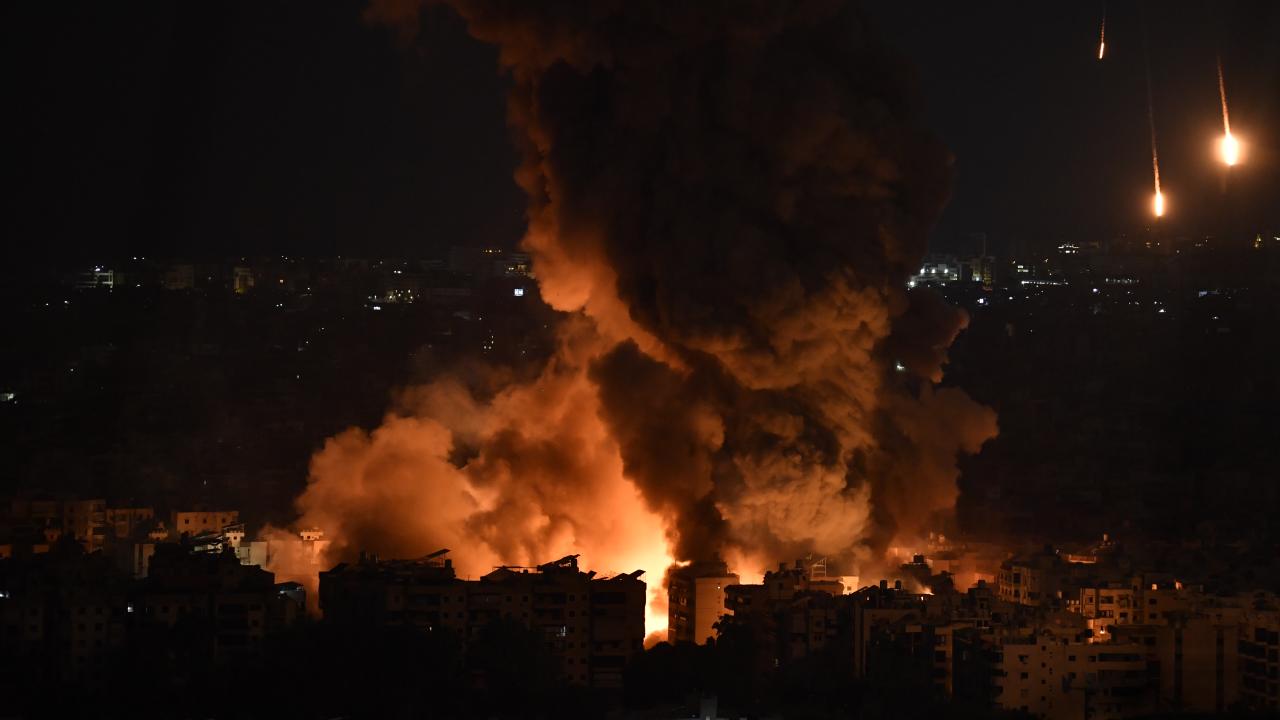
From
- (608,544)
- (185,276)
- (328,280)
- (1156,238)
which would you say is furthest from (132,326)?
(608,544)

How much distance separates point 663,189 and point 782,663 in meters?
5.53

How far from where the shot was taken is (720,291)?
24.1 metres

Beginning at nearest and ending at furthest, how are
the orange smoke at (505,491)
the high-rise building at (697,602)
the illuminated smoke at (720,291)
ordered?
the high-rise building at (697,602)
the illuminated smoke at (720,291)
the orange smoke at (505,491)

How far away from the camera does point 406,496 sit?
26.4 m

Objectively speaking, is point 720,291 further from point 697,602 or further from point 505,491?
point 505,491

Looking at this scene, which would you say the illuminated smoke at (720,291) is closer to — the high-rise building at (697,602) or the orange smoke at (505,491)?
the orange smoke at (505,491)

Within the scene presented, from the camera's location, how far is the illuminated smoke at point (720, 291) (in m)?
24.1

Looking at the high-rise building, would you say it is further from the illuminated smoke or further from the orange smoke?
the illuminated smoke

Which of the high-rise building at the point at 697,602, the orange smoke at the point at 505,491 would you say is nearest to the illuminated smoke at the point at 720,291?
the orange smoke at the point at 505,491

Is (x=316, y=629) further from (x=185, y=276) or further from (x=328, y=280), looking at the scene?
(x=328, y=280)

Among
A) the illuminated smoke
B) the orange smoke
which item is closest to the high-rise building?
the orange smoke

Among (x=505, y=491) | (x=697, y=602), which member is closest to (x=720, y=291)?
(x=697, y=602)

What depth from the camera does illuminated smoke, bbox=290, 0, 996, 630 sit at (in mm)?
24109

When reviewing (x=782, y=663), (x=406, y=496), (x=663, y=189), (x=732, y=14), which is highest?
(x=732, y=14)
